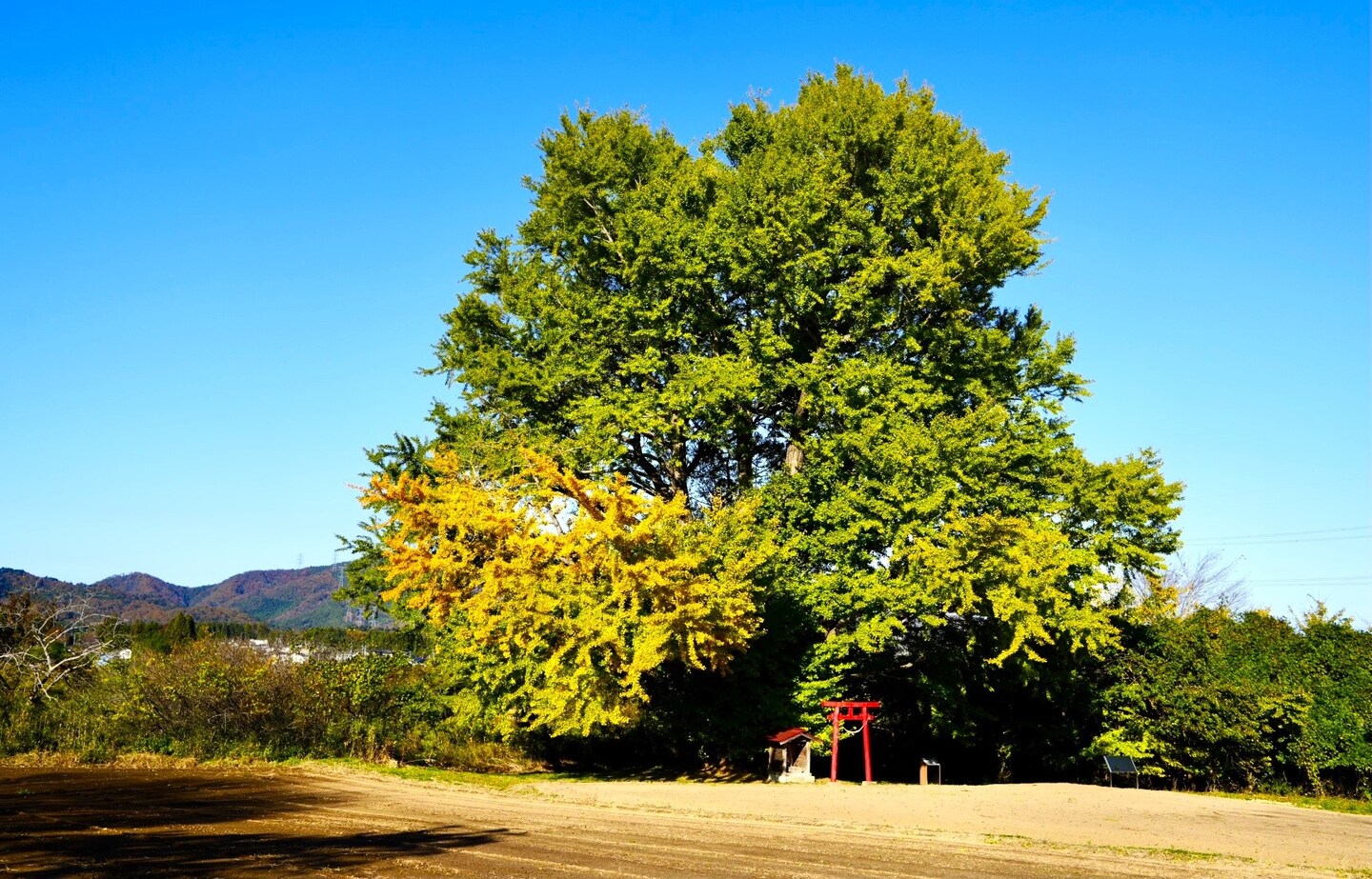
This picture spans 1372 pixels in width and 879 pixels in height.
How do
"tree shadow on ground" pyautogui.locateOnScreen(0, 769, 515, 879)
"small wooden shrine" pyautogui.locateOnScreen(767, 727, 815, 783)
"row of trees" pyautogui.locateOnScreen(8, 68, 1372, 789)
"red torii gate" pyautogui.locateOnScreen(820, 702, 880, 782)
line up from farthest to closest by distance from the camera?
"small wooden shrine" pyautogui.locateOnScreen(767, 727, 815, 783), "red torii gate" pyautogui.locateOnScreen(820, 702, 880, 782), "row of trees" pyautogui.locateOnScreen(8, 68, 1372, 789), "tree shadow on ground" pyautogui.locateOnScreen(0, 769, 515, 879)

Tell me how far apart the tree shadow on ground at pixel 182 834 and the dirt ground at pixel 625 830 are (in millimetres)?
42

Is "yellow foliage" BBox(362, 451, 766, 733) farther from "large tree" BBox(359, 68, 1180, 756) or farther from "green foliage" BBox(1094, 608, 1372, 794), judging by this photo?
"green foliage" BBox(1094, 608, 1372, 794)

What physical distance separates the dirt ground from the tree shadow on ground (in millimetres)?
42

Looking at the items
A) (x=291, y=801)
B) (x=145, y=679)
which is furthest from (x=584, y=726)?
(x=145, y=679)

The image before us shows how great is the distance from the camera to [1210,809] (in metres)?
17.1

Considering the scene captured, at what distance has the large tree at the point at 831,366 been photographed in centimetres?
→ 2008

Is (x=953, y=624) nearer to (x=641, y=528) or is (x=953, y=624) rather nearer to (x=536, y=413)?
(x=641, y=528)

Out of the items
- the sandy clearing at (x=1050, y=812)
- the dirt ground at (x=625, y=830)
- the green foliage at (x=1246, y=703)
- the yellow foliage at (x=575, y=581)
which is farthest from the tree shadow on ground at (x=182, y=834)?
the green foliage at (x=1246, y=703)

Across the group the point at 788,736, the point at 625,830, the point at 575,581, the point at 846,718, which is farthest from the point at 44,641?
the point at 846,718

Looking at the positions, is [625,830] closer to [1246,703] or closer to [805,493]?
[805,493]

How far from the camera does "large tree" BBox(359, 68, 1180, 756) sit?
20.1 meters

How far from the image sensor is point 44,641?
73.8 ft

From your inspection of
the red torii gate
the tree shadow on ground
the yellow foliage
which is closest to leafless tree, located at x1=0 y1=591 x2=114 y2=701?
the tree shadow on ground

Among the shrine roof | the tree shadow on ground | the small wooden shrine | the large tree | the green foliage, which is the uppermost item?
the large tree
